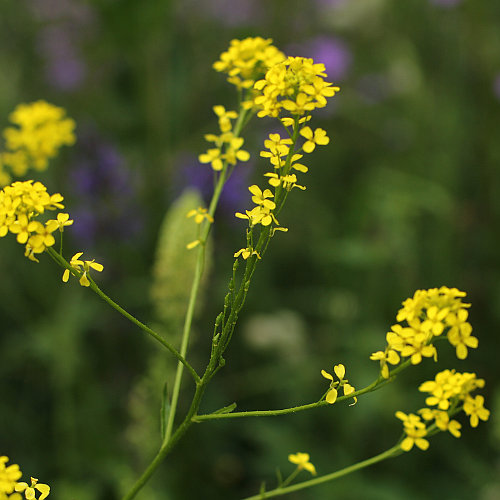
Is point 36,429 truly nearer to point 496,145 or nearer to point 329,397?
point 329,397

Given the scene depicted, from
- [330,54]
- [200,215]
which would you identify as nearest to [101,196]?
[330,54]

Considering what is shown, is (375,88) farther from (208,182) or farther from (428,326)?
(428,326)

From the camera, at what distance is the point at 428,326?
0.72m

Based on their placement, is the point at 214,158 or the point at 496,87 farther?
the point at 496,87

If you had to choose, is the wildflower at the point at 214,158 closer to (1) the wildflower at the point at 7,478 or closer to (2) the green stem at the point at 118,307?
(2) the green stem at the point at 118,307

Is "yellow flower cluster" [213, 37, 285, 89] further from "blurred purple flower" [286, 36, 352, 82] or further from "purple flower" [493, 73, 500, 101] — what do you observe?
"blurred purple flower" [286, 36, 352, 82]

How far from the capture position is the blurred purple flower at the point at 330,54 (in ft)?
10.3

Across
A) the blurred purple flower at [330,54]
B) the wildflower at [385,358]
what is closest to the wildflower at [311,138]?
the wildflower at [385,358]

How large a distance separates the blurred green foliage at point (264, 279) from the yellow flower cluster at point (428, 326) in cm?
110

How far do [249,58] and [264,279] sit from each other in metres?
1.66

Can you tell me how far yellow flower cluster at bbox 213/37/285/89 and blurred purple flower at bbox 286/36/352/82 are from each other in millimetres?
2136

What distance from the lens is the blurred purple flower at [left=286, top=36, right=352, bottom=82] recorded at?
3.15 meters

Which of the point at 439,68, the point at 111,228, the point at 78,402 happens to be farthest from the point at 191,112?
the point at 78,402

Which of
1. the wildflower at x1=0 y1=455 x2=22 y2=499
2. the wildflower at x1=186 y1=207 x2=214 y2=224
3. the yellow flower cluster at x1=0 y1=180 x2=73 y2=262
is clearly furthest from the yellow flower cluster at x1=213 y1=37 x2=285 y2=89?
the wildflower at x1=0 y1=455 x2=22 y2=499
